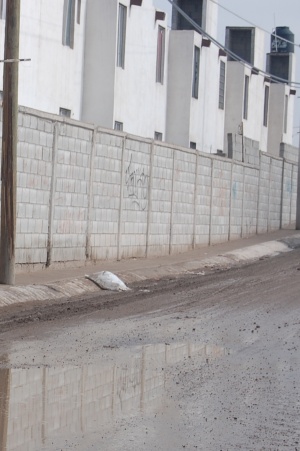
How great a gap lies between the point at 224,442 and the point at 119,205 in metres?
15.3

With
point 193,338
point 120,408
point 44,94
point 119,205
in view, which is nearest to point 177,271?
point 119,205

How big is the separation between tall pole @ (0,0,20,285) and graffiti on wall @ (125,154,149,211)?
23.5 feet

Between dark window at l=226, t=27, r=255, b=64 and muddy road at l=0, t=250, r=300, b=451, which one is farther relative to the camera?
dark window at l=226, t=27, r=255, b=64

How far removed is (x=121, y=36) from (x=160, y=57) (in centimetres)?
524

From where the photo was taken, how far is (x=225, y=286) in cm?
1891

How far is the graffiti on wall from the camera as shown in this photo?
894 inches

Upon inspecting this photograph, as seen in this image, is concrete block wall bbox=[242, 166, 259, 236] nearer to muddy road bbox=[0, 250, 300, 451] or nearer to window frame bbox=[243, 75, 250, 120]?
window frame bbox=[243, 75, 250, 120]

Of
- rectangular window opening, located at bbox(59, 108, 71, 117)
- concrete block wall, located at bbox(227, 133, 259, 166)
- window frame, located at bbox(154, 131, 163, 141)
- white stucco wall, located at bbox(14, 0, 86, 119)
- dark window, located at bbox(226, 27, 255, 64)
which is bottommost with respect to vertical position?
concrete block wall, located at bbox(227, 133, 259, 166)

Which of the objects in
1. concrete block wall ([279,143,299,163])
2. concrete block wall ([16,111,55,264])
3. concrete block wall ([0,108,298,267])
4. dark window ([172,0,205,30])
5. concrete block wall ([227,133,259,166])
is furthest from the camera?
concrete block wall ([279,143,299,163])

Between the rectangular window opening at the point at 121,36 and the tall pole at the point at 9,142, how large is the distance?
1665cm

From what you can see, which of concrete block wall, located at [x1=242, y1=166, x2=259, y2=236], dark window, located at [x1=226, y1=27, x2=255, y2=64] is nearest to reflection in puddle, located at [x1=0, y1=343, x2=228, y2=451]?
concrete block wall, located at [x1=242, y1=166, x2=259, y2=236]

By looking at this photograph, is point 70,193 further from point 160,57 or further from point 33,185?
point 160,57

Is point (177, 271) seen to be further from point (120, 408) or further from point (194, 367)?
point (120, 408)

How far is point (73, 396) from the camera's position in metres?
8.66
